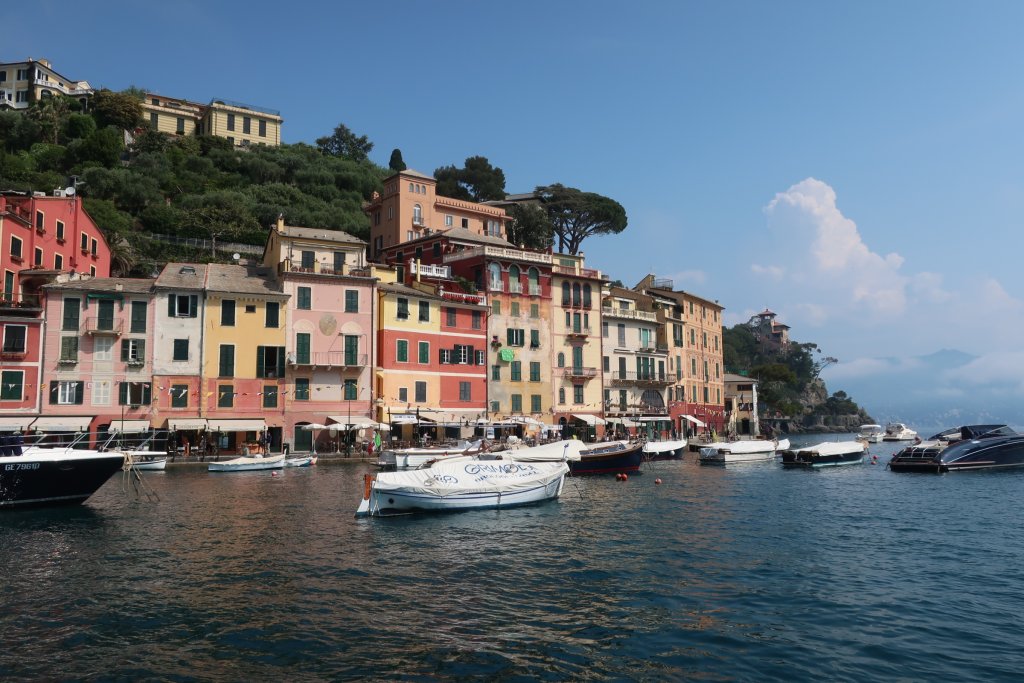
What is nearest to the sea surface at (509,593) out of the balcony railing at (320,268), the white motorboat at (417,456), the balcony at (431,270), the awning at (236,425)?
the white motorboat at (417,456)

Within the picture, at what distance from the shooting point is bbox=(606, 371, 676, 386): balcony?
2773 inches

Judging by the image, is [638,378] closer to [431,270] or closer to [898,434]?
[431,270]

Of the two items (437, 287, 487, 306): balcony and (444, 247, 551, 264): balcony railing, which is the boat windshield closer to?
(444, 247, 551, 264): balcony railing

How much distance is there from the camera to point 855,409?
544ft

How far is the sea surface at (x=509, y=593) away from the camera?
1212 cm

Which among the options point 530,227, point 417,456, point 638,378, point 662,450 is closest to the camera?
point 417,456

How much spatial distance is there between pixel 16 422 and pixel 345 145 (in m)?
94.7

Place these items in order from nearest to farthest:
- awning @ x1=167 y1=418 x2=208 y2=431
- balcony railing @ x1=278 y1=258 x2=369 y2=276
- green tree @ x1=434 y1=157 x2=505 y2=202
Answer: awning @ x1=167 y1=418 x2=208 y2=431
balcony railing @ x1=278 y1=258 x2=369 y2=276
green tree @ x1=434 y1=157 x2=505 y2=202

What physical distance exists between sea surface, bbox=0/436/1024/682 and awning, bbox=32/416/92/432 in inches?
711

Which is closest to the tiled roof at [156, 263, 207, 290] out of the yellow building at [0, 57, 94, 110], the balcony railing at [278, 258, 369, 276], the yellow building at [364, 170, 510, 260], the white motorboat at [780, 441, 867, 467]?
the balcony railing at [278, 258, 369, 276]

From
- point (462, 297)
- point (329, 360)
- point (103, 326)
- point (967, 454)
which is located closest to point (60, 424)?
point (103, 326)

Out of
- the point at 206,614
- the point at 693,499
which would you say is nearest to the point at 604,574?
the point at 206,614

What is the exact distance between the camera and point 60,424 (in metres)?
44.0

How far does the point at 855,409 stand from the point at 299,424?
14631 cm
